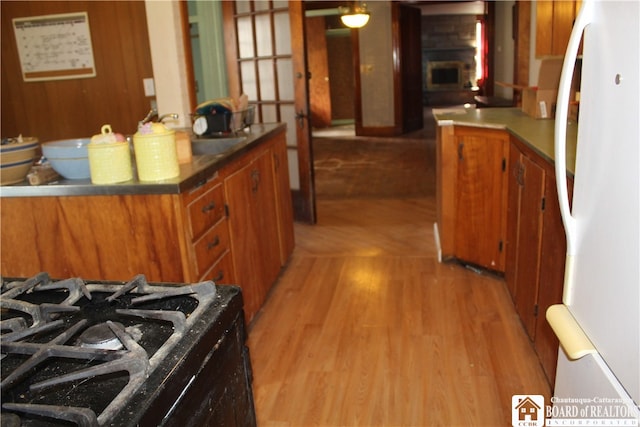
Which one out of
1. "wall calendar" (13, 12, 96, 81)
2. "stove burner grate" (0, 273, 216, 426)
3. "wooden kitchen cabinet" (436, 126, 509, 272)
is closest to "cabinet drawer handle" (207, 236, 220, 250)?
"stove burner grate" (0, 273, 216, 426)

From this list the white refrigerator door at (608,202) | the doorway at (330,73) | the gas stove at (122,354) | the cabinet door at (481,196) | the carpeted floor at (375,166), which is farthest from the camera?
the doorway at (330,73)

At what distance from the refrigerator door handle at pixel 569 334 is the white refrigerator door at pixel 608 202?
16 mm

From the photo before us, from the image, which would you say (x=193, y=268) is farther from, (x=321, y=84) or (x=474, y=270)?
(x=321, y=84)

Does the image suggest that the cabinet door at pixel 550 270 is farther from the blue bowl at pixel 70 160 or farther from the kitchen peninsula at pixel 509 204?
the blue bowl at pixel 70 160

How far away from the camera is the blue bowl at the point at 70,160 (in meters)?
1.96

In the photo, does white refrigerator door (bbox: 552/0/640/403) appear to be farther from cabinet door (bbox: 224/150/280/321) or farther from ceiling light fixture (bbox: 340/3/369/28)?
ceiling light fixture (bbox: 340/3/369/28)

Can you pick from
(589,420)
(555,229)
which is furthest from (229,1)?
(589,420)

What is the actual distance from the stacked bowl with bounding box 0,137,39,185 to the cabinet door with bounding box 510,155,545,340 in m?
1.91

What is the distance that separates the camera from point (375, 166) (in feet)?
21.0

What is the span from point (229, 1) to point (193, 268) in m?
2.79

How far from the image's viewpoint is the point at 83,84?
3.85 m

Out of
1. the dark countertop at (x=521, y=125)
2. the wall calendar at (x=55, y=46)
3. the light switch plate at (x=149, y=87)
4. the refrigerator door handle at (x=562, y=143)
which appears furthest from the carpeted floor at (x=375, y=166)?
the refrigerator door handle at (x=562, y=143)

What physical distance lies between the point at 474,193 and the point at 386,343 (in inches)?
42.1

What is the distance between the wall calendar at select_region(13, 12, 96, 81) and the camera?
3701 millimetres
